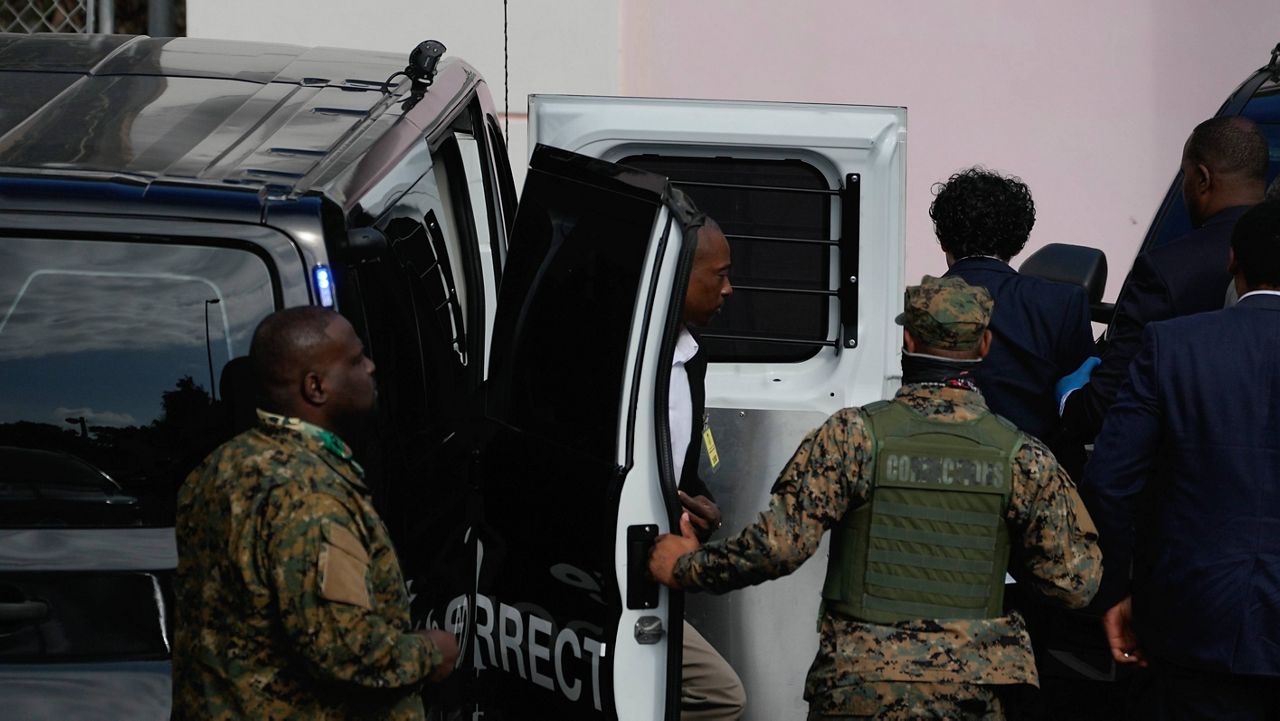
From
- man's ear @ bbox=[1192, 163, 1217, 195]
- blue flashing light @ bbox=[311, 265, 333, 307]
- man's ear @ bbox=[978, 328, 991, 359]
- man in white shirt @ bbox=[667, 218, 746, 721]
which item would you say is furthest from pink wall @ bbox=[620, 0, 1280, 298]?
blue flashing light @ bbox=[311, 265, 333, 307]

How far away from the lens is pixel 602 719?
3016 millimetres

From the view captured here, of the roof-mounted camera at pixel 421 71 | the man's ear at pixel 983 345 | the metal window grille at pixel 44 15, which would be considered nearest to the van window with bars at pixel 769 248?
the roof-mounted camera at pixel 421 71

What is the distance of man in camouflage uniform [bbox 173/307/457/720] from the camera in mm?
2398

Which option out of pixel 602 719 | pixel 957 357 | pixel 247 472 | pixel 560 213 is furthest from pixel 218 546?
pixel 957 357

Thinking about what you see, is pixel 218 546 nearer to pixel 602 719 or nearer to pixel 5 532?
pixel 5 532

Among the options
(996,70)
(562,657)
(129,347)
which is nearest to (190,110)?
(129,347)

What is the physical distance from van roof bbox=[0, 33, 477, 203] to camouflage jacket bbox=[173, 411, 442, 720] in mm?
591

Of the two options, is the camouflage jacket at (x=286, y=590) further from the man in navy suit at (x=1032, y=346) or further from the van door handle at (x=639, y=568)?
the man in navy suit at (x=1032, y=346)

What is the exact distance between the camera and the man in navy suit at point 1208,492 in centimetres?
316

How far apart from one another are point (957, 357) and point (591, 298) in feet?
2.48

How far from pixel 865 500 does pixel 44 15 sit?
21.6 ft

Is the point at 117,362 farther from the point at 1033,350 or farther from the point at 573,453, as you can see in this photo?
the point at 1033,350

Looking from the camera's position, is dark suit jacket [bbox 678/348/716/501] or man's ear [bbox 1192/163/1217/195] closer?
dark suit jacket [bbox 678/348/716/501]

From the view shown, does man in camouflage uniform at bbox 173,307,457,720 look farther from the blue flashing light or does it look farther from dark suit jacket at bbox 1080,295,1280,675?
dark suit jacket at bbox 1080,295,1280,675
